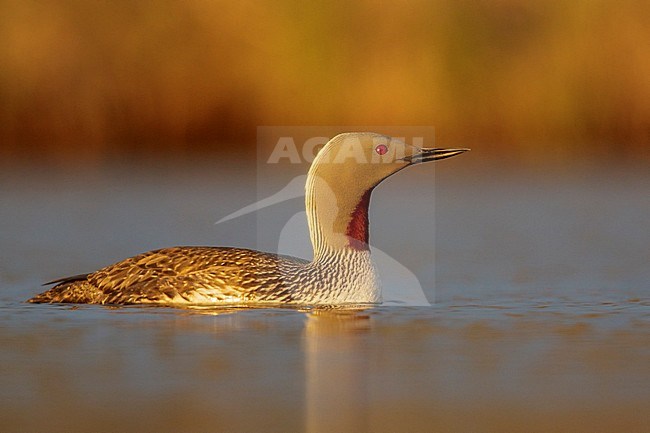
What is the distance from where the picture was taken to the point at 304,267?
8453 mm

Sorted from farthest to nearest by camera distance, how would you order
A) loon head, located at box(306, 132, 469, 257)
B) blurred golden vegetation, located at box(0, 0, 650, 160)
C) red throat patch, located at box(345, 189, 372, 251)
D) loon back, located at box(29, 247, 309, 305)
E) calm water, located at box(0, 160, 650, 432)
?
1. blurred golden vegetation, located at box(0, 0, 650, 160)
2. red throat patch, located at box(345, 189, 372, 251)
3. loon head, located at box(306, 132, 469, 257)
4. loon back, located at box(29, 247, 309, 305)
5. calm water, located at box(0, 160, 650, 432)

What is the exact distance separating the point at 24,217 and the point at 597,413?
7888 millimetres

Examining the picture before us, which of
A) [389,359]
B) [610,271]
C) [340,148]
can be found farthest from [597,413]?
[610,271]

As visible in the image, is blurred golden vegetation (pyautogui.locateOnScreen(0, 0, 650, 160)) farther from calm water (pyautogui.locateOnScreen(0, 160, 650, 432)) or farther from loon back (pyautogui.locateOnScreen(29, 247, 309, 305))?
loon back (pyautogui.locateOnScreen(29, 247, 309, 305))

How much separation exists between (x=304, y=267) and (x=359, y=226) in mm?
378

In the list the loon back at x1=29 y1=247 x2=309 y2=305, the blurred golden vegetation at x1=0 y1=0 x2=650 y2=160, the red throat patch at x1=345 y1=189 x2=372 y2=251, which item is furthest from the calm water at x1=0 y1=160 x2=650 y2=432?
the blurred golden vegetation at x1=0 y1=0 x2=650 y2=160

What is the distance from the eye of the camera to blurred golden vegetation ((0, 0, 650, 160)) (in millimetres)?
15117

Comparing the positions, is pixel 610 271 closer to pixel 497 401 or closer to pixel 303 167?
pixel 497 401

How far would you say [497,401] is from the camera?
5980 millimetres

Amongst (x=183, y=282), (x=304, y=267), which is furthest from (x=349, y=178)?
(x=183, y=282)

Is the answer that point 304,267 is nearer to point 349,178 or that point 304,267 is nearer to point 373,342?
point 349,178

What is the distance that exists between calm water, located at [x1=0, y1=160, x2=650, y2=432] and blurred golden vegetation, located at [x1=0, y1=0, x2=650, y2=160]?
8.19 ft

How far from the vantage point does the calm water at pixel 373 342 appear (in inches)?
229

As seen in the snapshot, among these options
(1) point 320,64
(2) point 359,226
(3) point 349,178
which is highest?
(1) point 320,64
